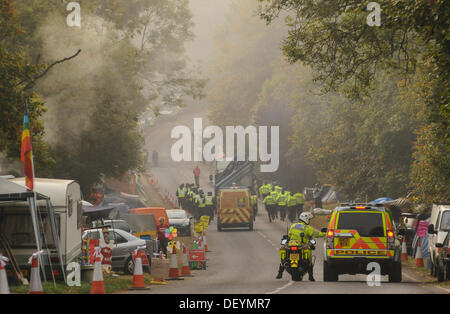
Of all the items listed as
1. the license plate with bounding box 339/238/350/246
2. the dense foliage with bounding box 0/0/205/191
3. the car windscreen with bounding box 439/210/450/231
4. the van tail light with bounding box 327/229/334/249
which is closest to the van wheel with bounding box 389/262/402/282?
the license plate with bounding box 339/238/350/246

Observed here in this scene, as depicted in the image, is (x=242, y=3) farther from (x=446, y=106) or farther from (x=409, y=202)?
(x=446, y=106)

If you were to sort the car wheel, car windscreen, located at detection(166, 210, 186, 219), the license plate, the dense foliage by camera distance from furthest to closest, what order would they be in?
car windscreen, located at detection(166, 210, 186, 219), the dense foliage, the car wheel, the license plate

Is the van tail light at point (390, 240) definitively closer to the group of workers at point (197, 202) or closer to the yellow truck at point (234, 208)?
the yellow truck at point (234, 208)

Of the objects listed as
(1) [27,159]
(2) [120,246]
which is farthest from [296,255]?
(2) [120,246]

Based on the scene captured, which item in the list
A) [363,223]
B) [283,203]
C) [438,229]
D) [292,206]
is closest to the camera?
[363,223]

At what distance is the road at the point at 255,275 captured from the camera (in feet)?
59.8

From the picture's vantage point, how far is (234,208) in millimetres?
45719

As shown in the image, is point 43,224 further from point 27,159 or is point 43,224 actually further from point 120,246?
point 120,246

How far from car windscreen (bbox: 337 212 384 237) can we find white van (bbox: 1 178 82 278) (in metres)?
6.41

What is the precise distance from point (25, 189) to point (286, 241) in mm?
6213

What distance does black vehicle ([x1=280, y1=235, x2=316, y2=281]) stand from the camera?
20438 mm

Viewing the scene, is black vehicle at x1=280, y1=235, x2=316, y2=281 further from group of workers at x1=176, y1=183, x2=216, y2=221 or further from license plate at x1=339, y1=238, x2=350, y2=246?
group of workers at x1=176, y1=183, x2=216, y2=221

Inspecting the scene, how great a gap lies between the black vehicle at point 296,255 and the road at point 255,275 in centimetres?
31

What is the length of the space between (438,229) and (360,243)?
11.7 ft
